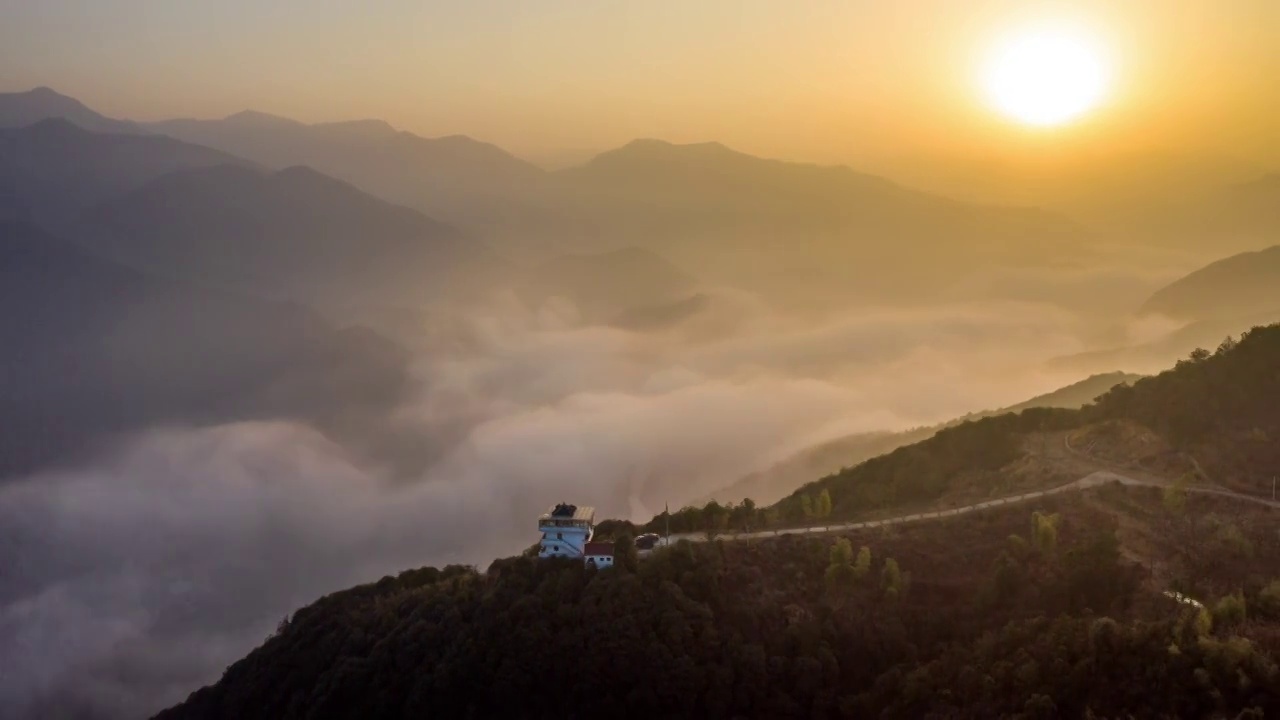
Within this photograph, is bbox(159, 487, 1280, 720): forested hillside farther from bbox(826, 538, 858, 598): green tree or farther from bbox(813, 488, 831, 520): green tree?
bbox(813, 488, 831, 520): green tree

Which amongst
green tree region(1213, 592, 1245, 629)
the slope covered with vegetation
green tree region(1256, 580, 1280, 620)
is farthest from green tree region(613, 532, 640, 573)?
green tree region(1256, 580, 1280, 620)

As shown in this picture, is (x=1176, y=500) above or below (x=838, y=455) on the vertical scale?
below

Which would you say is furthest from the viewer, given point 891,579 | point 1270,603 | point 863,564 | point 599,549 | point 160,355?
point 160,355

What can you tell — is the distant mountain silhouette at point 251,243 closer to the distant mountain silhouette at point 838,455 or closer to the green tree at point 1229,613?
the distant mountain silhouette at point 838,455

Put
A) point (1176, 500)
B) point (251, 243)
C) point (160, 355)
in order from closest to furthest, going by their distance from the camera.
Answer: point (1176, 500) < point (160, 355) < point (251, 243)

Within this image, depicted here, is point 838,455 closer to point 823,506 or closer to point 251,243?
point 823,506

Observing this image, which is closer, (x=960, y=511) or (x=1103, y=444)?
(x=960, y=511)

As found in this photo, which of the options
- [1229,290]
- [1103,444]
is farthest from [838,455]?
[1229,290]

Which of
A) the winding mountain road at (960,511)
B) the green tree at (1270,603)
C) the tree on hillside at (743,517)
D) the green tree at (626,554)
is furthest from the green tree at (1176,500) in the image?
the green tree at (626,554)
